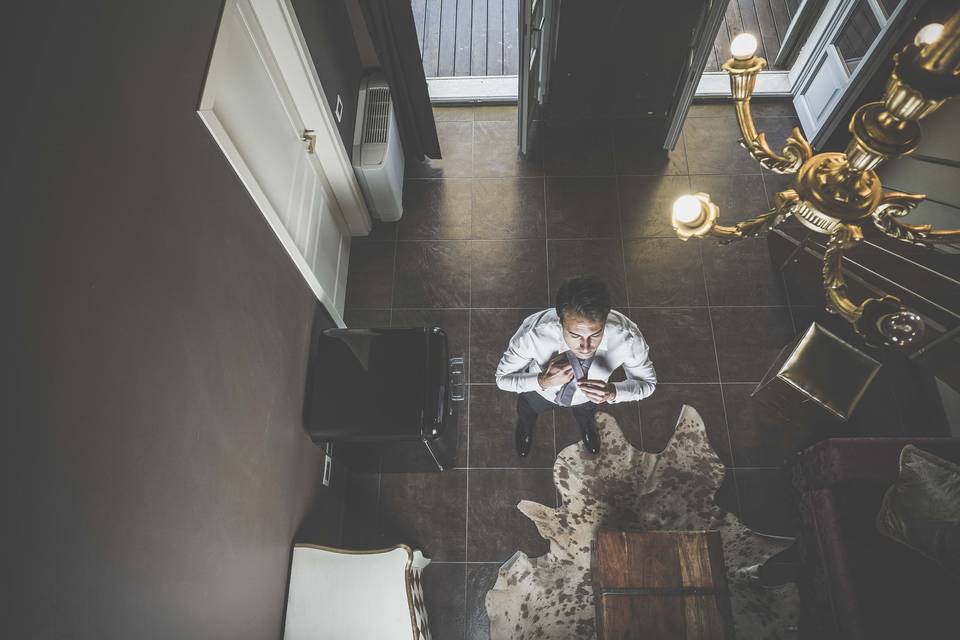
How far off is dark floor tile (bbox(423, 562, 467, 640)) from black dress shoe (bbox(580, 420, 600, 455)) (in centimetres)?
92

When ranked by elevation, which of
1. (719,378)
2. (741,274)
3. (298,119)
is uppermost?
(298,119)

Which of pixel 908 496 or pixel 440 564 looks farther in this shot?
pixel 440 564

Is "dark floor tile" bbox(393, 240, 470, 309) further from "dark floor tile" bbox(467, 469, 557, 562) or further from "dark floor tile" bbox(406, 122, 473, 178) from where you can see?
"dark floor tile" bbox(467, 469, 557, 562)

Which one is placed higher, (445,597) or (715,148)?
(715,148)

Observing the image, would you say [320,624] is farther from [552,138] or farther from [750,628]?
[552,138]

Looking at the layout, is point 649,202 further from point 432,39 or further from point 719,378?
point 432,39

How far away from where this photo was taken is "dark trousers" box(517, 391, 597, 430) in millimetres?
2705

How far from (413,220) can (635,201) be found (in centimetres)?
153

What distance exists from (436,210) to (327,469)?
1.84 metres

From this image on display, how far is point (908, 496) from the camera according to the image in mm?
2119

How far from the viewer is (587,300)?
6.07ft

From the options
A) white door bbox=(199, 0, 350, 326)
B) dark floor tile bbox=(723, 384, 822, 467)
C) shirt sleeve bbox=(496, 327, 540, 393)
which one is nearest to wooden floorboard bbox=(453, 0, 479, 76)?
white door bbox=(199, 0, 350, 326)

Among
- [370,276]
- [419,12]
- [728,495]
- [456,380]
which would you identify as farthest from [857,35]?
[370,276]

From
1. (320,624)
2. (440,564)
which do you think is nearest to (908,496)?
(440,564)
